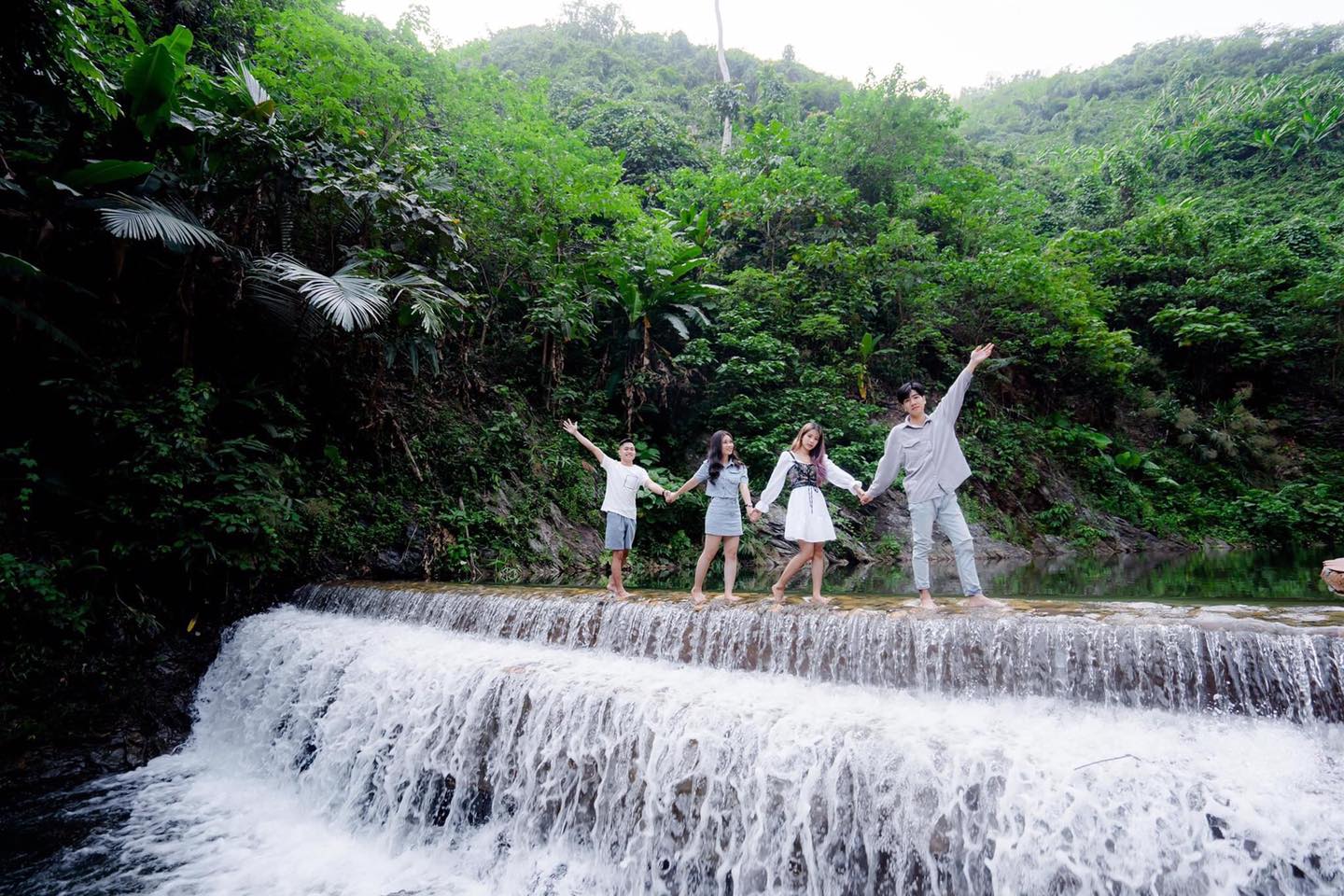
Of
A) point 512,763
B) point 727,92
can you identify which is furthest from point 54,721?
point 727,92

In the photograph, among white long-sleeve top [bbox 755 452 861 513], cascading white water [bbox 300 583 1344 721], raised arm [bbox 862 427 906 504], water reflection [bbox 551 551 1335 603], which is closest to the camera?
cascading white water [bbox 300 583 1344 721]

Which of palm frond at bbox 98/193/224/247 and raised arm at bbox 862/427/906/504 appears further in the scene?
palm frond at bbox 98/193/224/247

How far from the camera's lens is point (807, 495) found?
5504 millimetres

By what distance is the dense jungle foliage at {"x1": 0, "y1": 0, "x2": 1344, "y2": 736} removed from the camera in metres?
6.17

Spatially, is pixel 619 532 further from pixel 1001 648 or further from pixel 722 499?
pixel 1001 648

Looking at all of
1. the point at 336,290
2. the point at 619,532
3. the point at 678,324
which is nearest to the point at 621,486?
the point at 619,532

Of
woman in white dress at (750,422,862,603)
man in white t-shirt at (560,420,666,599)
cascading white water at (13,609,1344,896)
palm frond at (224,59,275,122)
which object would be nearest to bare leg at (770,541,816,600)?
woman in white dress at (750,422,862,603)

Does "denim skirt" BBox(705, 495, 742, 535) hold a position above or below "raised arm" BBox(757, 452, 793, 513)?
below

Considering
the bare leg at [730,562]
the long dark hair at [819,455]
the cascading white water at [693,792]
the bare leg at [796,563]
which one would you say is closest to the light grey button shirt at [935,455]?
the long dark hair at [819,455]

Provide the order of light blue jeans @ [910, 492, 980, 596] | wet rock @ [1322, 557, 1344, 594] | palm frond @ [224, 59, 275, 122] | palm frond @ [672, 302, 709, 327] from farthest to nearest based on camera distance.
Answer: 1. palm frond @ [672, 302, 709, 327]
2. palm frond @ [224, 59, 275, 122]
3. wet rock @ [1322, 557, 1344, 594]
4. light blue jeans @ [910, 492, 980, 596]

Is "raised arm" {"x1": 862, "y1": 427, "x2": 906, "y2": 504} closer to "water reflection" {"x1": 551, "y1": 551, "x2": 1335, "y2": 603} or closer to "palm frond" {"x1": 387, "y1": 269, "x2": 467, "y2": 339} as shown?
"water reflection" {"x1": 551, "y1": 551, "x2": 1335, "y2": 603}

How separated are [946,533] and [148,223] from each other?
26.2ft

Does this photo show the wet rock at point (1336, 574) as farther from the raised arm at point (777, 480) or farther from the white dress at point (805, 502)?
the raised arm at point (777, 480)

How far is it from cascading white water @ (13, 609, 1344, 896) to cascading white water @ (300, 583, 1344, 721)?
128 millimetres
